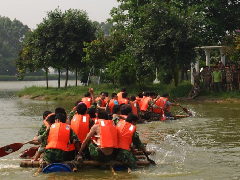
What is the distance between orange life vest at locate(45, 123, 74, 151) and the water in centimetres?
54

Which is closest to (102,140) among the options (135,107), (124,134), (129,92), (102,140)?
(102,140)

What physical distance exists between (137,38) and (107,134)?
19.3m

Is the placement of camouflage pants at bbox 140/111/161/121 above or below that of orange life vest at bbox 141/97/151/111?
below

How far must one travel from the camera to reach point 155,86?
102 ft

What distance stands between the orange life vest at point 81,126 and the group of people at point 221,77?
17.7m

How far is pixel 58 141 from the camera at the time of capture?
9.02 m

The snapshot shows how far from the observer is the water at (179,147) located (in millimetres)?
9242

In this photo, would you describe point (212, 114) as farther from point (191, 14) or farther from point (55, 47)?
point (55, 47)

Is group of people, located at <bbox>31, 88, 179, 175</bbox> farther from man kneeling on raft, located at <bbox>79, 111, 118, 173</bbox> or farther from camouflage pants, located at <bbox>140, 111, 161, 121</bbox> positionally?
camouflage pants, located at <bbox>140, 111, 161, 121</bbox>

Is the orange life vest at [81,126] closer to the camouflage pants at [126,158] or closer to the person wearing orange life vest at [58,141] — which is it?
the person wearing orange life vest at [58,141]

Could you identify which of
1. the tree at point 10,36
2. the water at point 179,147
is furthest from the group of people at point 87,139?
the tree at point 10,36

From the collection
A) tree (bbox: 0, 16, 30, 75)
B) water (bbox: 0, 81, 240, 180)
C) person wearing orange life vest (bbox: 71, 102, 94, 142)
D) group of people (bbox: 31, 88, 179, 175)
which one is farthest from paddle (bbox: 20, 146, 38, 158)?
tree (bbox: 0, 16, 30, 75)

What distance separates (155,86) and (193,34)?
601 cm

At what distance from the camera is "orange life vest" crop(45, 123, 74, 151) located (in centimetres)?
901
